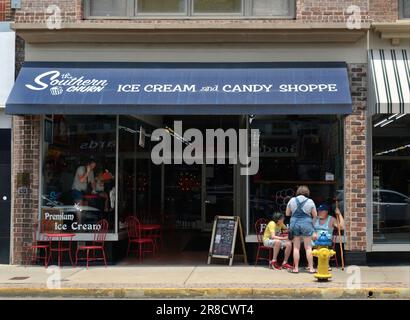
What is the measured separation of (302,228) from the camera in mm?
10906

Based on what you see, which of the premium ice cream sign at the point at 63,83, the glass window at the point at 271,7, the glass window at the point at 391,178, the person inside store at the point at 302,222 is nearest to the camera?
the person inside store at the point at 302,222

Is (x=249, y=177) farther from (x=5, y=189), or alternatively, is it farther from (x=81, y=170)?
(x=5, y=189)

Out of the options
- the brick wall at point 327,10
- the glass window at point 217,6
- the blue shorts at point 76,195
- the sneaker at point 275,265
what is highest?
the glass window at point 217,6

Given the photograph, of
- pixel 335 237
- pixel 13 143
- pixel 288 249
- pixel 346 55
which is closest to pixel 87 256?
pixel 13 143

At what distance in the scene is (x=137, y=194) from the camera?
15.1 m

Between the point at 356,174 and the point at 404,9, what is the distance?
3550 millimetres

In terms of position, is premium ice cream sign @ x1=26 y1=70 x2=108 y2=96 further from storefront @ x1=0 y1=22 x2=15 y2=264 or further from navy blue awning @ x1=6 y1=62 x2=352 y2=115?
storefront @ x1=0 y1=22 x2=15 y2=264

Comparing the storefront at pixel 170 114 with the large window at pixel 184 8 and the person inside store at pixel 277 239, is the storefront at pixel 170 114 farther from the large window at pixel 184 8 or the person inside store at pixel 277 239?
the large window at pixel 184 8

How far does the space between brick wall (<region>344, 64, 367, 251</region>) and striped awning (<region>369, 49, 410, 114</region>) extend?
32 cm

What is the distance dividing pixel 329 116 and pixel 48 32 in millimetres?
5992

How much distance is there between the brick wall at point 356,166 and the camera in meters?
11.7

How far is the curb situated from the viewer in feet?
30.5

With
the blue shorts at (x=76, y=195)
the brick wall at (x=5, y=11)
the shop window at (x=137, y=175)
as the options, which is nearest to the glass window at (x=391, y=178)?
the shop window at (x=137, y=175)

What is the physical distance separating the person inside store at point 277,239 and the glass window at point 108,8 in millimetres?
5362
